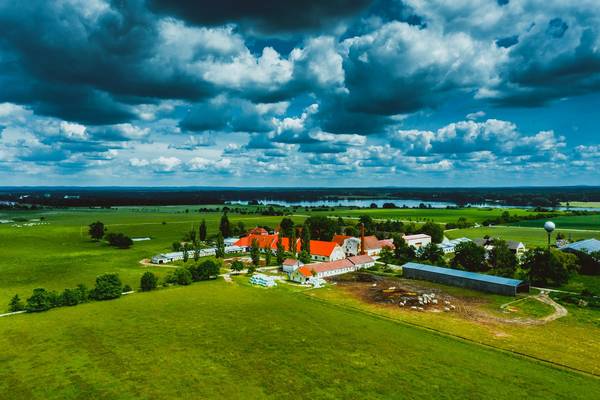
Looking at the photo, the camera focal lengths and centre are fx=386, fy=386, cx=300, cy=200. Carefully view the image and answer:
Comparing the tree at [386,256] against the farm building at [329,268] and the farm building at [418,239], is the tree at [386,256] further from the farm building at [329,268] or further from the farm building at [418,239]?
the farm building at [418,239]

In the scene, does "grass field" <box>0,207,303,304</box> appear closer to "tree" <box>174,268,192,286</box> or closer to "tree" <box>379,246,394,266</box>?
"tree" <box>174,268,192,286</box>

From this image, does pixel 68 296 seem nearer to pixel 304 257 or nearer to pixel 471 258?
pixel 304 257

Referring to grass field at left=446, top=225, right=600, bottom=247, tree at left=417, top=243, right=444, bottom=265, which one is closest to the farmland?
tree at left=417, top=243, right=444, bottom=265

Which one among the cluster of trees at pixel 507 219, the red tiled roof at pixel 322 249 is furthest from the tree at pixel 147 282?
the cluster of trees at pixel 507 219

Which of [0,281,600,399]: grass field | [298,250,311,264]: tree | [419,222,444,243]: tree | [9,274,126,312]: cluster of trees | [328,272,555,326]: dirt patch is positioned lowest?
[0,281,600,399]: grass field

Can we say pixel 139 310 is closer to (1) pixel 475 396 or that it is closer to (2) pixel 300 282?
(2) pixel 300 282
